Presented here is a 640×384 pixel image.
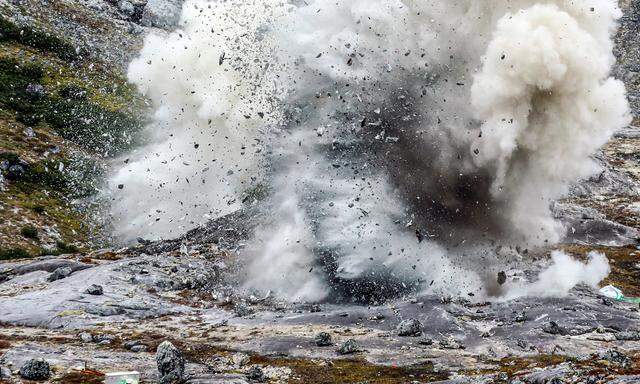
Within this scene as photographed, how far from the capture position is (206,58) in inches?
4013

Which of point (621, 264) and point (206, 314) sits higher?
point (621, 264)

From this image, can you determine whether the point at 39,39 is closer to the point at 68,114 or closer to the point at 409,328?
the point at 68,114

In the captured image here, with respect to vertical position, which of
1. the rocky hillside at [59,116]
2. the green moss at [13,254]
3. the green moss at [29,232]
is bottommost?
the green moss at [13,254]

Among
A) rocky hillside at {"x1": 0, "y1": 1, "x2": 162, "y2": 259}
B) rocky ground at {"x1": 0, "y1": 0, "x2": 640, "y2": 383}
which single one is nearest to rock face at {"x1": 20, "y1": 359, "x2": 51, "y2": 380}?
rocky ground at {"x1": 0, "y1": 0, "x2": 640, "y2": 383}

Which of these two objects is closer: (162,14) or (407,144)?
(407,144)

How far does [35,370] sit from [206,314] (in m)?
20.8

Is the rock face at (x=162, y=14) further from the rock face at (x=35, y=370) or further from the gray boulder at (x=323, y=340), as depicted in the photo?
the rock face at (x=35, y=370)

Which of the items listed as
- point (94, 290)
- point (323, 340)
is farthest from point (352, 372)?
point (94, 290)

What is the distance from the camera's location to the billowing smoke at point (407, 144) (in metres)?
60.5

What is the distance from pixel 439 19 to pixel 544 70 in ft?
45.6

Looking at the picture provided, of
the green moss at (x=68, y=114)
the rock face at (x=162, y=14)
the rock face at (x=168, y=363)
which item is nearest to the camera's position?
the rock face at (x=168, y=363)

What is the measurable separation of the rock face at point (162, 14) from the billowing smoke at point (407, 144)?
71703 mm

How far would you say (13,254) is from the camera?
2756 inches

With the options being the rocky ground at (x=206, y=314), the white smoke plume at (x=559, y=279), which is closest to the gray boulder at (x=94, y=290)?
the rocky ground at (x=206, y=314)
